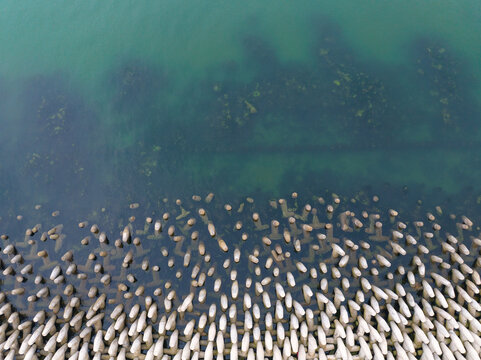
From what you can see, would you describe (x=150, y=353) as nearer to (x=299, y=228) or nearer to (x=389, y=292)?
(x=299, y=228)

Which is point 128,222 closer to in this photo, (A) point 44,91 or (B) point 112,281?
(B) point 112,281

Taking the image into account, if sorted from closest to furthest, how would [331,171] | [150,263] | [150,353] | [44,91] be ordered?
[150,353] → [150,263] → [331,171] → [44,91]

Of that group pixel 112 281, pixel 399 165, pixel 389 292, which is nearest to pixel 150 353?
pixel 112 281

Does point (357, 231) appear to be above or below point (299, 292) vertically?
above

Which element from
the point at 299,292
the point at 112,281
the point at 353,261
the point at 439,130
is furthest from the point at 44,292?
the point at 439,130

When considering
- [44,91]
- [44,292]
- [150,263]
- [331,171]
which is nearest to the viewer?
[44,292]

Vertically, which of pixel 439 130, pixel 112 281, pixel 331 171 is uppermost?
pixel 439 130

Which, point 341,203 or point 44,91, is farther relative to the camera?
point 44,91
